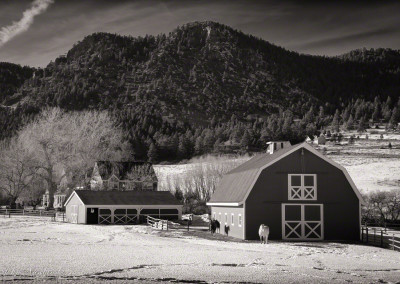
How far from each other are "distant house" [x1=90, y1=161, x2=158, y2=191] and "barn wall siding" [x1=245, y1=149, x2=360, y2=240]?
54996 millimetres

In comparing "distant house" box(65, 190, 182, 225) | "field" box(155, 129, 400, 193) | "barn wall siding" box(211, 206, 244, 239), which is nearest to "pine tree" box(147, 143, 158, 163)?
"field" box(155, 129, 400, 193)

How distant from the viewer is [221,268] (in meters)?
21.5

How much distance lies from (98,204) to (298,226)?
29782 millimetres

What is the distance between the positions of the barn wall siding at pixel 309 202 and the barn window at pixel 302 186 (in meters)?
0.28

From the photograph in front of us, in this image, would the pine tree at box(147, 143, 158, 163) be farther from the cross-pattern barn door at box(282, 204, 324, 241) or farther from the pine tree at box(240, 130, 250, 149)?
the cross-pattern barn door at box(282, 204, 324, 241)

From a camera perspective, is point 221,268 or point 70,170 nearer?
point 221,268

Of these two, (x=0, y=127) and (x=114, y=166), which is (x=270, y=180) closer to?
(x=114, y=166)

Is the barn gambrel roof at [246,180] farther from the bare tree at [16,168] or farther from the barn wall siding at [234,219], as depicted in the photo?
the bare tree at [16,168]

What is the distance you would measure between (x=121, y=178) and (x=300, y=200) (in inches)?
2275

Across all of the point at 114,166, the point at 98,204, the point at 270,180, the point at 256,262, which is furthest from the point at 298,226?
the point at 114,166

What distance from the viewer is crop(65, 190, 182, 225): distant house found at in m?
62.5

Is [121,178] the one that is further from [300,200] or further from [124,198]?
[300,200]

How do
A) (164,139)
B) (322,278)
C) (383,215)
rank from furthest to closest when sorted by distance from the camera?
(164,139)
(383,215)
(322,278)

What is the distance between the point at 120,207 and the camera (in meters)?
62.8
